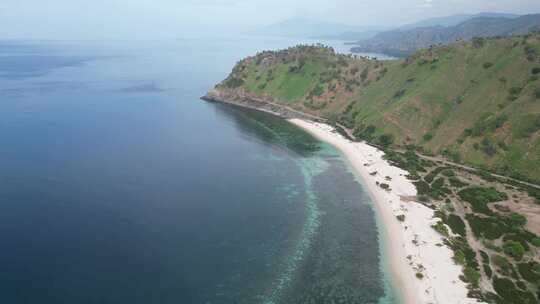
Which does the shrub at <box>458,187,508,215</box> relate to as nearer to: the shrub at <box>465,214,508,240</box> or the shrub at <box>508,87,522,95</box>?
the shrub at <box>465,214,508,240</box>

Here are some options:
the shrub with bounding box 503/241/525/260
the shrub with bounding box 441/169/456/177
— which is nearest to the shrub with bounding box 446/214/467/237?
the shrub with bounding box 503/241/525/260

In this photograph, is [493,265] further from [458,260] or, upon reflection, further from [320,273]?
[320,273]

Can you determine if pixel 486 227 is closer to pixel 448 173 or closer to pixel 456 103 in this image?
pixel 448 173

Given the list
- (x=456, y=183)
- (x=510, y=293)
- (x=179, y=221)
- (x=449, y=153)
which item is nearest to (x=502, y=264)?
(x=510, y=293)


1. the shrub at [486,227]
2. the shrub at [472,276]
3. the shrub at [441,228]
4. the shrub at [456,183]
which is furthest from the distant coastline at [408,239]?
the shrub at [456,183]

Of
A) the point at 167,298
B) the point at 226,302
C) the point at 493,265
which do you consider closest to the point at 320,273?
the point at 226,302
